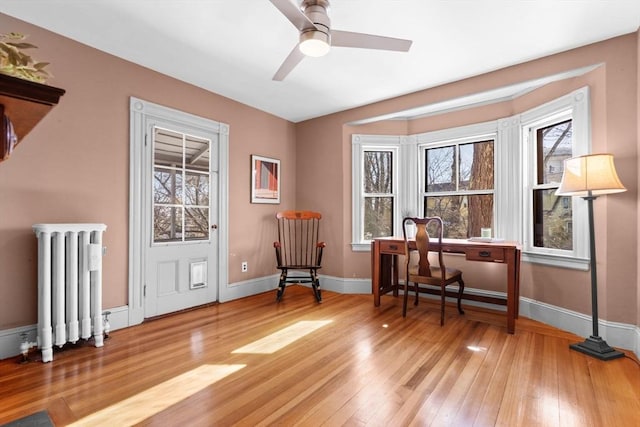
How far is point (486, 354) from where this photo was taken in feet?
7.77

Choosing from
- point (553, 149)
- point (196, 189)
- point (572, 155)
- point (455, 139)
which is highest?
point (455, 139)

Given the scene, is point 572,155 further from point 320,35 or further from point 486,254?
point 320,35

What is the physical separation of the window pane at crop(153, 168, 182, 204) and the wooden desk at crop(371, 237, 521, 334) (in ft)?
7.56

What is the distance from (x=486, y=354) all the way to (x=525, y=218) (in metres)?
1.66

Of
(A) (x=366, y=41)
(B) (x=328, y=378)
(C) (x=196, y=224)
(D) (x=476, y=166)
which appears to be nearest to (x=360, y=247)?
A: (D) (x=476, y=166)

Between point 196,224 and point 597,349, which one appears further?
point 196,224

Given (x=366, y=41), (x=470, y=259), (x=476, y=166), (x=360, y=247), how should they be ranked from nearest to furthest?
1. (x=366, y=41)
2. (x=470, y=259)
3. (x=476, y=166)
4. (x=360, y=247)

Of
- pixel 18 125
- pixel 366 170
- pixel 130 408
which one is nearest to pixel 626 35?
pixel 366 170

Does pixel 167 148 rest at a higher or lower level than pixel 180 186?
higher

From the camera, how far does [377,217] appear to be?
433 centimetres

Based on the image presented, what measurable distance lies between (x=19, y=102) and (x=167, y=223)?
2.82m

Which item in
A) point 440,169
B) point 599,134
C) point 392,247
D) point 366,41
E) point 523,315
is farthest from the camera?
point 440,169

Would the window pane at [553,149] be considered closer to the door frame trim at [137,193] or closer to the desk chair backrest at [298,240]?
the desk chair backrest at [298,240]

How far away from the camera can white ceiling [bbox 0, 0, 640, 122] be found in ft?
7.09
